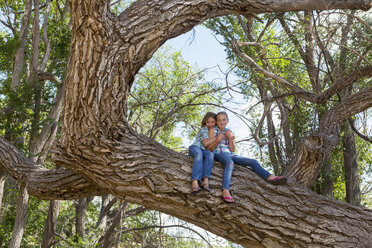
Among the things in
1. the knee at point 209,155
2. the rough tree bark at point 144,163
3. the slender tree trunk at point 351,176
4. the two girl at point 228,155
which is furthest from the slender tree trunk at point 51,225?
the slender tree trunk at point 351,176

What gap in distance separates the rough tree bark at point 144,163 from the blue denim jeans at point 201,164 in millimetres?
101

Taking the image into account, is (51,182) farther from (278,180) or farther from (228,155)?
(278,180)

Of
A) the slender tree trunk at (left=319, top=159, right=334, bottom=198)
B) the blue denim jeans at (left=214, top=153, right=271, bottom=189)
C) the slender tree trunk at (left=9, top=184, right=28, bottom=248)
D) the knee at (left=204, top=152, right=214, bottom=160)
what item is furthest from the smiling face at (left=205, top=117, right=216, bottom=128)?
the slender tree trunk at (left=9, top=184, right=28, bottom=248)

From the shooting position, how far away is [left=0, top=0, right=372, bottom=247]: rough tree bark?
11.8ft

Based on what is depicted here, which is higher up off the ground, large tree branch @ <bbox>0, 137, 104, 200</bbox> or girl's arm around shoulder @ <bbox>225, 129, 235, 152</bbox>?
girl's arm around shoulder @ <bbox>225, 129, 235, 152</bbox>

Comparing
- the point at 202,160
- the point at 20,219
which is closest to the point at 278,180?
the point at 202,160

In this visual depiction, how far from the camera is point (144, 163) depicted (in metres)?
3.71

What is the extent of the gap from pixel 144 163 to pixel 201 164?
555 millimetres

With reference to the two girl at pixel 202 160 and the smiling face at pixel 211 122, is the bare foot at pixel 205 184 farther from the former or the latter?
the smiling face at pixel 211 122

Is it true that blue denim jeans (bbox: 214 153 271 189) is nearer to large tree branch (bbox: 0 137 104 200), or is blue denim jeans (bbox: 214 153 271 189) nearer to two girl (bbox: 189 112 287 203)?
two girl (bbox: 189 112 287 203)

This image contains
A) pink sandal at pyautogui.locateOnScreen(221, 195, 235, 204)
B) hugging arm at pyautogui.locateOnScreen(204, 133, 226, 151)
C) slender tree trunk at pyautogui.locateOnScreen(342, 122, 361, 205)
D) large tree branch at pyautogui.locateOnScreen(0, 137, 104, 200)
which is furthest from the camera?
slender tree trunk at pyautogui.locateOnScreen(342, 122, 361, 205)

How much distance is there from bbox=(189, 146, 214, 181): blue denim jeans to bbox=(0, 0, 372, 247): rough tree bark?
0.10 meters

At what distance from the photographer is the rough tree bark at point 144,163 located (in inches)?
141

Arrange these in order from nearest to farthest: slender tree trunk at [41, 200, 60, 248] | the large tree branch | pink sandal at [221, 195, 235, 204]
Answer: pink sandal at [221, 195, 235, 204] < the large tree branch < slender tree trunk at [41, 200, 60, 248]
